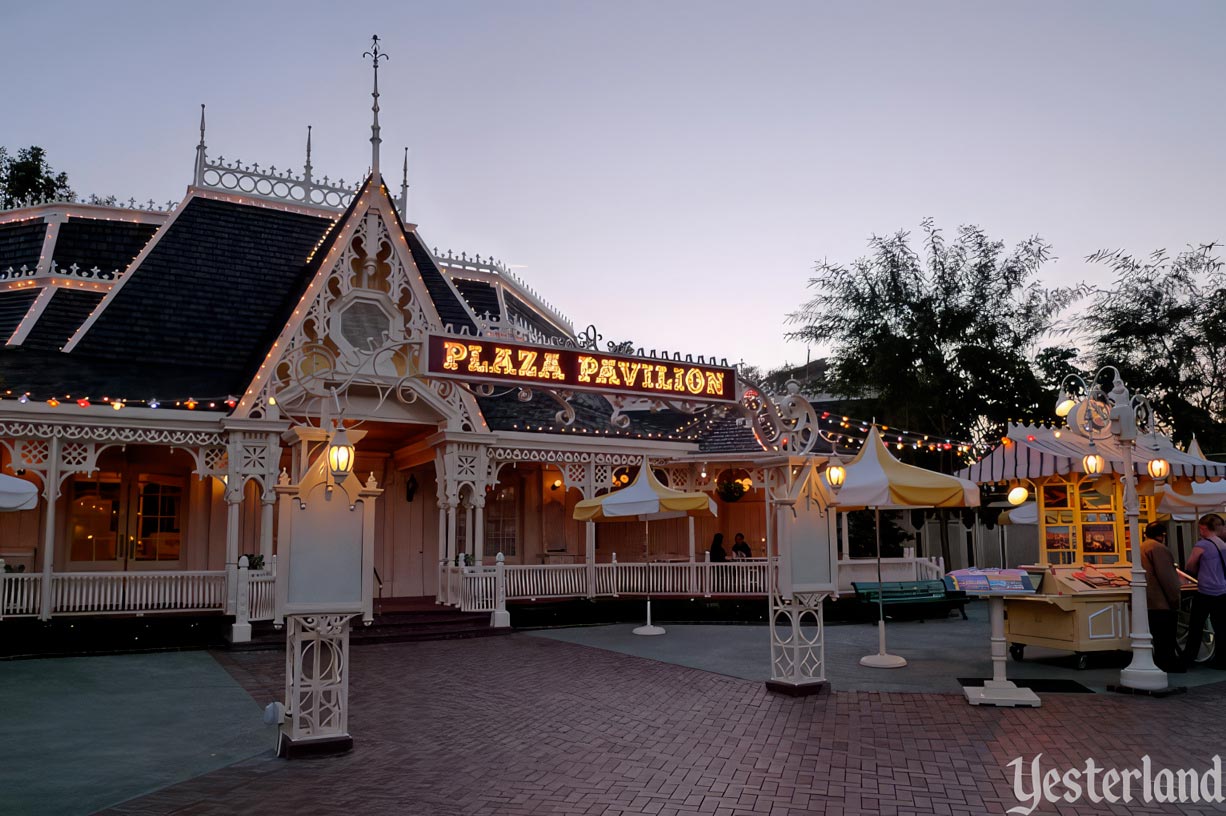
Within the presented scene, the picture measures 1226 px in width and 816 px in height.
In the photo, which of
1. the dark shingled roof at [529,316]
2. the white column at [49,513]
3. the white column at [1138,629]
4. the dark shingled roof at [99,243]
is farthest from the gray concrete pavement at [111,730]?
the dark shingled roof at [529,316]

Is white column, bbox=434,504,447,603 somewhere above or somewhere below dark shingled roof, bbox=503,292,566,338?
below

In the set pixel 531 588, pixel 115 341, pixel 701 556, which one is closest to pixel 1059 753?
pixel 531 588

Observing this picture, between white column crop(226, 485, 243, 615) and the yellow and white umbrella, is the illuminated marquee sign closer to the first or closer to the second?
the yellow and white umbrella

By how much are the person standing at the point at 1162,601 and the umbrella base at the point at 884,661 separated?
2.97m

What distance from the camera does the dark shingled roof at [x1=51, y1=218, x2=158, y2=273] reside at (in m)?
18.1

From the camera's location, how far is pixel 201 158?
19.5m

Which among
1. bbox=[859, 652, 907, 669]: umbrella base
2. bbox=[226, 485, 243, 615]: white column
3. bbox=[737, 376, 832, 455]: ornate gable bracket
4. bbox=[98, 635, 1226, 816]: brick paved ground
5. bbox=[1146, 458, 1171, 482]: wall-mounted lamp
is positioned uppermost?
bbox=[737, 376, 832, 455]: ornate gable bracket

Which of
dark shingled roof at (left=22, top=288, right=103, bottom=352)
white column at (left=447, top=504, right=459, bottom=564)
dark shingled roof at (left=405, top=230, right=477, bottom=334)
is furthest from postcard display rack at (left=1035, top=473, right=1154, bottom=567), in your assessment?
dark shingled roof at (left=22, top=288, right=103, bottom=352)

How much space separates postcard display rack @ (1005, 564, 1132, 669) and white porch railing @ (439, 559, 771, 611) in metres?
7.54

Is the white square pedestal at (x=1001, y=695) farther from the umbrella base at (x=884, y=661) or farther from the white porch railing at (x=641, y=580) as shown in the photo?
the white porch railing at (x=641, y=580)

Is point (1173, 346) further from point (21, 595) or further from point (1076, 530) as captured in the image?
point (21, 595)

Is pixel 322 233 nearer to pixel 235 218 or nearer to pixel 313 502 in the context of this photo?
pixel 235 218

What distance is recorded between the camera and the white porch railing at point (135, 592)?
45.7ft

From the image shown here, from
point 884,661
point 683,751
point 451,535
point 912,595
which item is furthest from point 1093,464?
point 451,535
